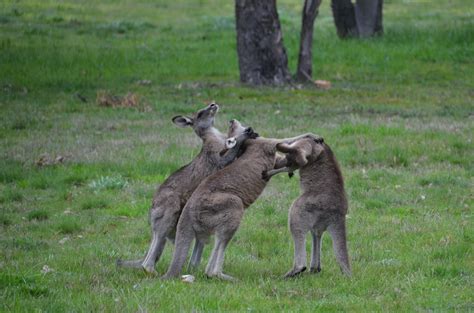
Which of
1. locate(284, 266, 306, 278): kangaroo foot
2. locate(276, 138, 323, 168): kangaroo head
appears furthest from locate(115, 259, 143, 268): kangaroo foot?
locate(276, 138, 323, 168): kangaroo head

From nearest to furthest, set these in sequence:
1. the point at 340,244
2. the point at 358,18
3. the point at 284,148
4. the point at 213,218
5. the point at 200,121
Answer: the point at 213,218 < the point at 340,244 < the point at 284,148 < the point at 200,121 < the point at 358,18

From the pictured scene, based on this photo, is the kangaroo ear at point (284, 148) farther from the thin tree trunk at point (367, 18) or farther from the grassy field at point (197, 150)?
the thin tree trunk at point (367, 18)

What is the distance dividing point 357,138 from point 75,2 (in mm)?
24948

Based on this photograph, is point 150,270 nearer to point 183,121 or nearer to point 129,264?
point 129,264

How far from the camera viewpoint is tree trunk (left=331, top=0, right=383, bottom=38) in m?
27.6

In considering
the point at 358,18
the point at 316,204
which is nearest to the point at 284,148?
the point at 316,204

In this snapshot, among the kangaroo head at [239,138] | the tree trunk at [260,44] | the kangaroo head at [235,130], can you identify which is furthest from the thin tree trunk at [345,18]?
the kangaroo head at [239,138]

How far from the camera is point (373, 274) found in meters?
8.46

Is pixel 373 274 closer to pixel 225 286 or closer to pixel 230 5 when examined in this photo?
pixel 225 286

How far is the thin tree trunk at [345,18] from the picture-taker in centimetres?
2803

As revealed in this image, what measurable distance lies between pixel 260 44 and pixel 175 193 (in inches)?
512

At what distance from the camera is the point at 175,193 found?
8766 mm

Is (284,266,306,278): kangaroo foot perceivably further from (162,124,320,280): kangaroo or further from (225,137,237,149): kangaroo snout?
(225,137,237,149): kangaroo snout

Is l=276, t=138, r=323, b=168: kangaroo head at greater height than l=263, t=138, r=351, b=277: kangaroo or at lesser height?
greater
